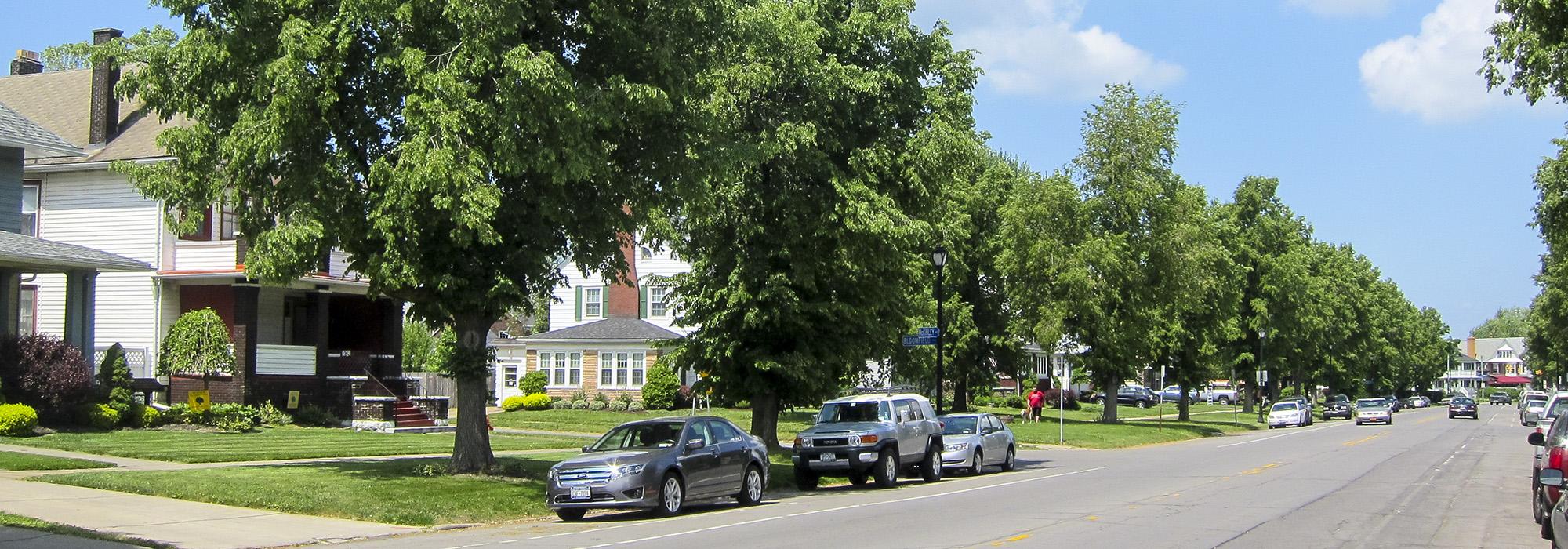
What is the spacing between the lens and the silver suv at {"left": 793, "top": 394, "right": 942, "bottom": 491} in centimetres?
2344

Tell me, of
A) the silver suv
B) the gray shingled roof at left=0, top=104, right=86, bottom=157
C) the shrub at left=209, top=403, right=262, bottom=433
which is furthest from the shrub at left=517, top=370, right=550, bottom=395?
the silver suv

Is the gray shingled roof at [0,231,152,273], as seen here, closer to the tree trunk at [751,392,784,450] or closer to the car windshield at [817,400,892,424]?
the tree trunk at [751,392,784,450]

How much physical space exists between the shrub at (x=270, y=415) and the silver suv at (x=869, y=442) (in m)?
16.1

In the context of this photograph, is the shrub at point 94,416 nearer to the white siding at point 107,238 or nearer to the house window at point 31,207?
the white siding at point 107,238

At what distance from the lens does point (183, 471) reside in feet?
65.7

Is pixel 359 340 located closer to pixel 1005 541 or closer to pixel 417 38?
pixel 417 38

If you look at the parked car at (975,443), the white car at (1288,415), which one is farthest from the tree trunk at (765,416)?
the white car at (1288,415)

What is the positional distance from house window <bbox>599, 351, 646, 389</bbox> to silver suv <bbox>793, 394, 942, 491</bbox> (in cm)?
3030

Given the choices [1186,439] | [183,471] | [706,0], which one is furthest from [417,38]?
[1186,439]

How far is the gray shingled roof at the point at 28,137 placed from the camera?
28.7 m

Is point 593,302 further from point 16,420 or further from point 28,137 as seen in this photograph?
point 16,420

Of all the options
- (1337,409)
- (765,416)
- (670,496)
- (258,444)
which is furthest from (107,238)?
(1337,409)

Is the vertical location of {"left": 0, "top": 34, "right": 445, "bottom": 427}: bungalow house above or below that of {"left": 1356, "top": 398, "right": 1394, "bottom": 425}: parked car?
above

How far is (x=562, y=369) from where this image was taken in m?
56.7
